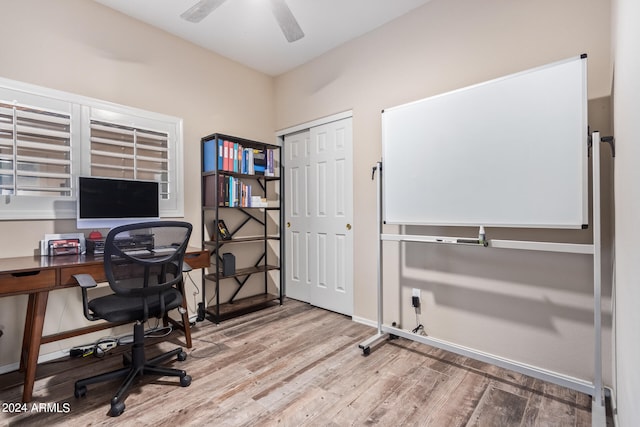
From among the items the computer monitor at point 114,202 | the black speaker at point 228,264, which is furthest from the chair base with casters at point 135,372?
the black speaker at point 228,264

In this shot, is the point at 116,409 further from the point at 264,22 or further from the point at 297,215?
the point at 264,22

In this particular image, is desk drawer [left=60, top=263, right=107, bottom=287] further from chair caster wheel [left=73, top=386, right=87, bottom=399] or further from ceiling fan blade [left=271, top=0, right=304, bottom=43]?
ceiling fan blade [left=271, top=0, right=304, bottom=43]

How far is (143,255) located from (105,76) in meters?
1.76

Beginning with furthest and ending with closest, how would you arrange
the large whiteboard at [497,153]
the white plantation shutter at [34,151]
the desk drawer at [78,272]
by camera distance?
the white plantation shutter at [34,151], the desk drawer at [78,272], the large whiteboard at [497,153]

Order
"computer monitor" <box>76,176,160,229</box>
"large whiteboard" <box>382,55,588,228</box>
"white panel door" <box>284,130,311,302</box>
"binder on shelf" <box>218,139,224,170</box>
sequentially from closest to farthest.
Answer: "large whiteboard" <box>382,55,588,228</box>, "computer monitor" <box>76,176,160,229</box>, "binder on shelf" <box>218,139,224,170</box>, "white panel door" <box>284,130,311,302</box>

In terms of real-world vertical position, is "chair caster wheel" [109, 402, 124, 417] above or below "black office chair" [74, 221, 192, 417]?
below

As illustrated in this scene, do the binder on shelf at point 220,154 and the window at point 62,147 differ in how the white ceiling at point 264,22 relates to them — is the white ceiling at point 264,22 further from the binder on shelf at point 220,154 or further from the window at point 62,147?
the binder on shelf at point 220,154

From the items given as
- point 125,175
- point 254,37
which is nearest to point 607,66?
point 254,37

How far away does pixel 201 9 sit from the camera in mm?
2057

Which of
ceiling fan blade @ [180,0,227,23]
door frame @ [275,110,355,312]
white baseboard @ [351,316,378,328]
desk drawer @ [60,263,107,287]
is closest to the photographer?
desk drawer @ [60,263,107,287]

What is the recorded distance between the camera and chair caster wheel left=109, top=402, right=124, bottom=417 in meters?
1.64

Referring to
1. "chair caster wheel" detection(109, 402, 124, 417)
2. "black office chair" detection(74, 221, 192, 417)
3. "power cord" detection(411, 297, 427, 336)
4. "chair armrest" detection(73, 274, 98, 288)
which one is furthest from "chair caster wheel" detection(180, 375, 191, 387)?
"power cord" detection(411, 297, 427, 336)

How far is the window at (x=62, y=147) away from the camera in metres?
2.16

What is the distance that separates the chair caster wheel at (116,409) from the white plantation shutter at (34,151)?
165 centimetres
